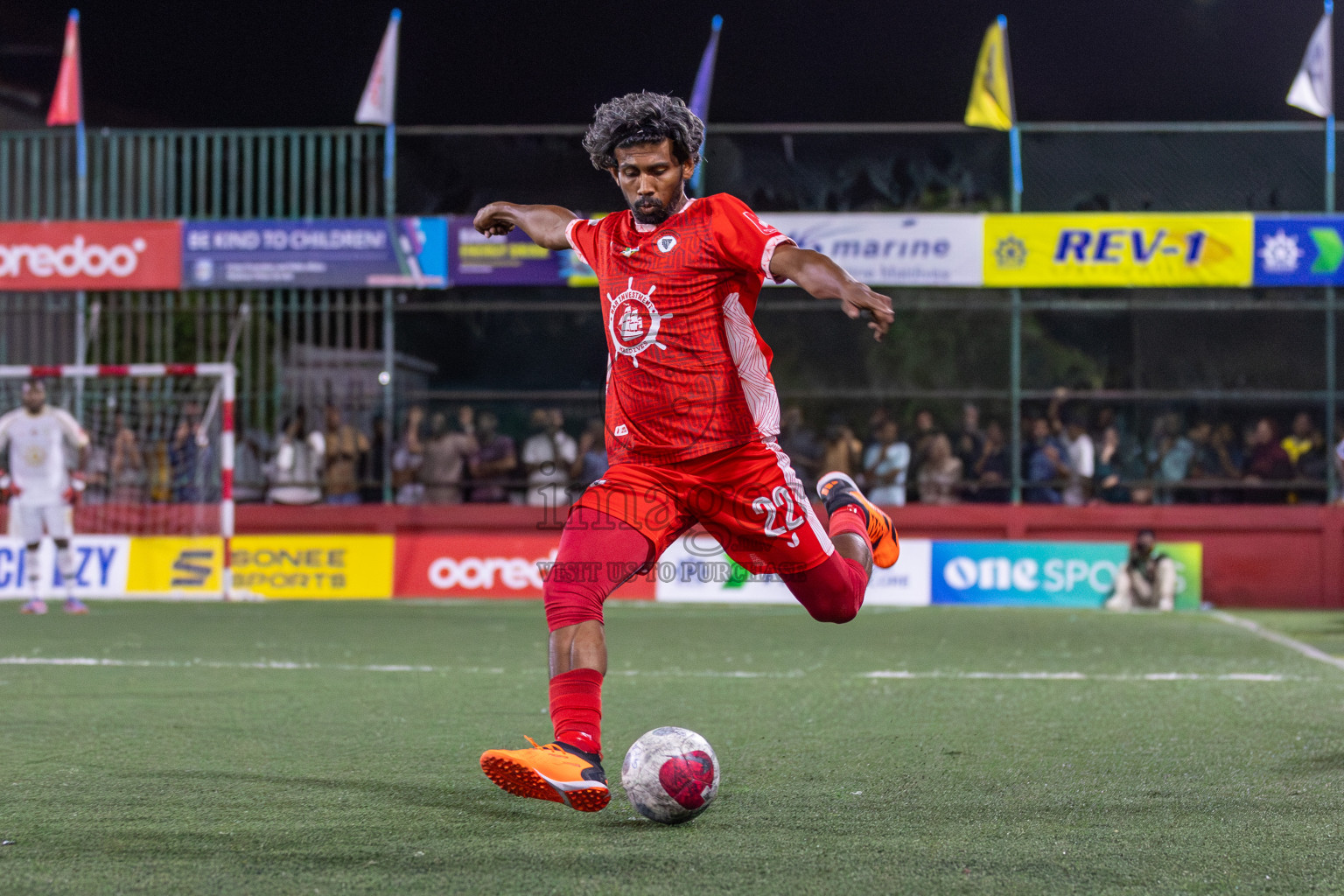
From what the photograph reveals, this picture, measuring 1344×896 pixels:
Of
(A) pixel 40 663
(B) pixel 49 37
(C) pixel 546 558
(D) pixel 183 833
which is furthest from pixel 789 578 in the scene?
(B) pixel 49 37

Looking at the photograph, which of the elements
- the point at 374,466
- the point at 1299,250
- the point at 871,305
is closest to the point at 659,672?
the point at 871,305

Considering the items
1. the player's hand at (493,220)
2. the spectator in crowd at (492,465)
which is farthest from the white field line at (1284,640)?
the spectator in crowd at (492,465)

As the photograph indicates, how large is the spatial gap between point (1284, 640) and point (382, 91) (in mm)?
11680

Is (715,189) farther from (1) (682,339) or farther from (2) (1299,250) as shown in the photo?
(1) (682,339)

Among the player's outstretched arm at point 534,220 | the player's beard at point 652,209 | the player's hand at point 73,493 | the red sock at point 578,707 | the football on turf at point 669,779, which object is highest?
the player's outstretched arm at point 534,220

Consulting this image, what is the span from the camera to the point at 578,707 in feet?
13.8

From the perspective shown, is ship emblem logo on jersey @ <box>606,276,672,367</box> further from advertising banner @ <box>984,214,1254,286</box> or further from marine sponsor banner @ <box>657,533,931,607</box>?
advertising banner @ <box>984,214,1254,286</box>

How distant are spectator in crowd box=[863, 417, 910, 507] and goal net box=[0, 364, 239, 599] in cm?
731

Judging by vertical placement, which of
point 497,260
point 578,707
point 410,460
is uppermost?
point 497,260

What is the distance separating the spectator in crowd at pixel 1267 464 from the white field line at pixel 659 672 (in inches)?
326

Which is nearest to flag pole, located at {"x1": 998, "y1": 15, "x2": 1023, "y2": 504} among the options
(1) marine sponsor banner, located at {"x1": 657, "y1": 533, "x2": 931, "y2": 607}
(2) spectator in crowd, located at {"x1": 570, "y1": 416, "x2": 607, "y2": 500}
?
(1) marine sponsor banner, located at {"x1": 657, "y1": 533, "x2": 931, "y2": 607}

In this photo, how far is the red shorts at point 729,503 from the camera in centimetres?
443

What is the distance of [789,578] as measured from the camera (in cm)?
478

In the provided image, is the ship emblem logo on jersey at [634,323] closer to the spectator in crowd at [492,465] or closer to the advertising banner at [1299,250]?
the spectator in crowd at [492,465]
